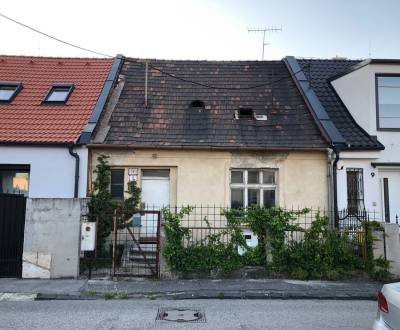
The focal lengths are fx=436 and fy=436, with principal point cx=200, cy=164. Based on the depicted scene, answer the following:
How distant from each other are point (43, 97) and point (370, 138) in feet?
35.3

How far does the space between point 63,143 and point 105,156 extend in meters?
1.25

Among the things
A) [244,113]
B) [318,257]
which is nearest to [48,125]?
[244,113]

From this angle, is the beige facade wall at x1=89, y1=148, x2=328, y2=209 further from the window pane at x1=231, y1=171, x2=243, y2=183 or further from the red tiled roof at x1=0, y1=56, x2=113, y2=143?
the red tiled roof at x1=0, y1=56, x2=113, y2=143

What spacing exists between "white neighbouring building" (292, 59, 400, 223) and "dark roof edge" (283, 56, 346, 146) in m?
0.17

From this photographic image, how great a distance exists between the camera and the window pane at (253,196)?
13.2 meters

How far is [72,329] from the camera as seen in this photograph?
6613 millimetres

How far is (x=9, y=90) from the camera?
15.4 metres

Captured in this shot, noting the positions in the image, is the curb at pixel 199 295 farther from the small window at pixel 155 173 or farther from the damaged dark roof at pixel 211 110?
the damaged dark roof at pixel 211 110

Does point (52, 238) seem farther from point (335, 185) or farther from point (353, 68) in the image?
point (353, 68)

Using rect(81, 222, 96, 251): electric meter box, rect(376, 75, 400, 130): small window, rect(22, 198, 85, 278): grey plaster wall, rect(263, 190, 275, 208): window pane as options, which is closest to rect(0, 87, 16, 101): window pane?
rect(22, 198, 85, 278): grey plaster wall

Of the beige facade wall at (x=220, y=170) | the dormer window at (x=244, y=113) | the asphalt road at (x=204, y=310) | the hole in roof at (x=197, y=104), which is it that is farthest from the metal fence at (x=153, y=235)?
the hole in roof at (x=197, y=104)

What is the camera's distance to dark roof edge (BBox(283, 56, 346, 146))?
1295 cm

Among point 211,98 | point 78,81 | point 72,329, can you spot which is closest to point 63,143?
point 78,81

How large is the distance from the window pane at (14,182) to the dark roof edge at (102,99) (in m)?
2.23
